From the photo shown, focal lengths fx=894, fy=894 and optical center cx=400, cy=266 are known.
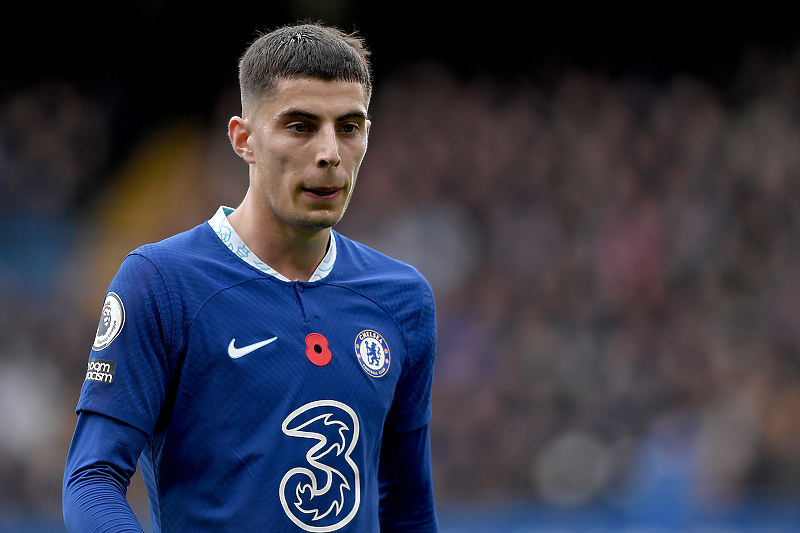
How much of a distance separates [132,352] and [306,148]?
0.61m

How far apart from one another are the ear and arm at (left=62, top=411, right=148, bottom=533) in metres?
0.73

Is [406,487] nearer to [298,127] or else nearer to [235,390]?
[235,390]

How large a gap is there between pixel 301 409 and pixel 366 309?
0.37 m

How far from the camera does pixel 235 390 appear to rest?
2023 millimetres

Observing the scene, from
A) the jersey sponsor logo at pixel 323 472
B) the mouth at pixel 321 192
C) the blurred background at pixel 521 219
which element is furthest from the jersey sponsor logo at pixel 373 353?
the blurred background at pixel 521 219

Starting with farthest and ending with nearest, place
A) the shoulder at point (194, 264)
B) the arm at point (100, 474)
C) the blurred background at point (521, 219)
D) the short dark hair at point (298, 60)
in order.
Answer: the blurred background at point (521, 219) → the short dark hair at point (298, 60) → the shoulder at point (194, 264) → the arm at point (100, 474)

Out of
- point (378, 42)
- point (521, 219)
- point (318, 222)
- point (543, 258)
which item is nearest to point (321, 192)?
point (318, 222)

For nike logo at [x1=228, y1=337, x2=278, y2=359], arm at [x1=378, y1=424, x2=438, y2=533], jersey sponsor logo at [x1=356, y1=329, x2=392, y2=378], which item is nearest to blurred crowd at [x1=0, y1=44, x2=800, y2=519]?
arm at [x1=378, y1=424, x2=438, y2=533]

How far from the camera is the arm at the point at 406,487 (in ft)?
8.17

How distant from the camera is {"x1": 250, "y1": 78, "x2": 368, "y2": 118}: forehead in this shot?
2.11 meters

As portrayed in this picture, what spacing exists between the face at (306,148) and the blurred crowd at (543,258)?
18.9ft

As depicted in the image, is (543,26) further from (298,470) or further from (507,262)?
(298,470)

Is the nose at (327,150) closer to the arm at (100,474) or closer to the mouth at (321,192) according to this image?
the mouth at (321,192)

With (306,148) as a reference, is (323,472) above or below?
below
